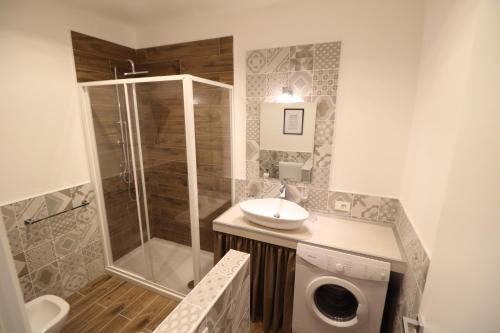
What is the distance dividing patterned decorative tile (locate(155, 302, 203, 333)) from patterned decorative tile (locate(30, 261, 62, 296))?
5.92ft

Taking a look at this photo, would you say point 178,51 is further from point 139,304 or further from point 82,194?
point 139,304

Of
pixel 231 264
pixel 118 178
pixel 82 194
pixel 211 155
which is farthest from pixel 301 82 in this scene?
pixel 82 194

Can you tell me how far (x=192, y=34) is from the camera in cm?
219

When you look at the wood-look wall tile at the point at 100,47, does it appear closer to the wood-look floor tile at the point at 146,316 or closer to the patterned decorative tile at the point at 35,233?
the patterned decorative tile at the point at 35,233

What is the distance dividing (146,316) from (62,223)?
1.08 meters

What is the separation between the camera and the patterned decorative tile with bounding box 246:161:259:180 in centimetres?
219

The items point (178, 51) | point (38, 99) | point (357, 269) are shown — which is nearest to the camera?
point (357, 269)

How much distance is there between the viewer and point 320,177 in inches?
77.4

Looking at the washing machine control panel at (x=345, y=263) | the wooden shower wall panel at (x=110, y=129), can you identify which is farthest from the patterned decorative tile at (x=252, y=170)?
the wooden shower wall panel at (x=110, y=129)

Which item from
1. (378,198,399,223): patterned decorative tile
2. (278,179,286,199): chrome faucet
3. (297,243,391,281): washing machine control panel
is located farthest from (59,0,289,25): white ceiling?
(297,243,391,281): washing machine control panel

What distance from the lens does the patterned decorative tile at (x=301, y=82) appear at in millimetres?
1850

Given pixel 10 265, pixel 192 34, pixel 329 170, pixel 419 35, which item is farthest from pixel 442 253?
pixel 192 34

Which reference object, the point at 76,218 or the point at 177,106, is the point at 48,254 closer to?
the point at 76,218

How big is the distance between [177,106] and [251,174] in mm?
905
